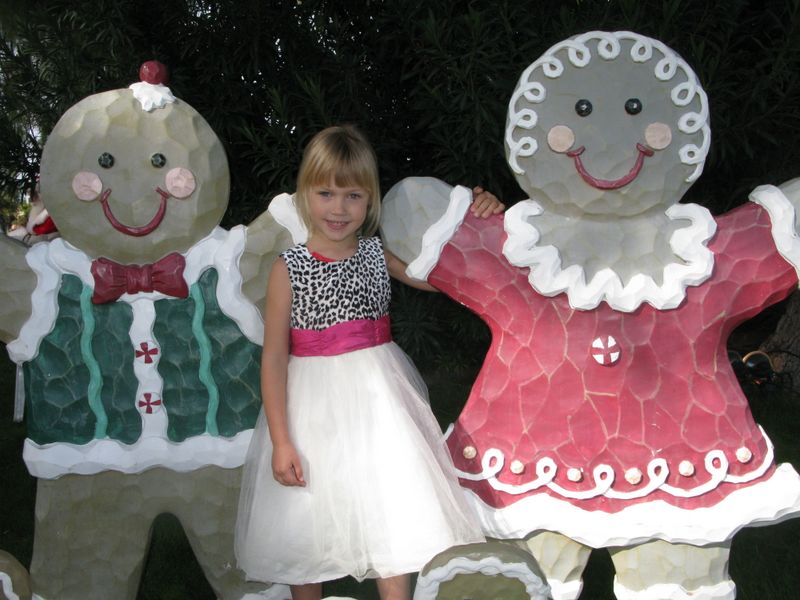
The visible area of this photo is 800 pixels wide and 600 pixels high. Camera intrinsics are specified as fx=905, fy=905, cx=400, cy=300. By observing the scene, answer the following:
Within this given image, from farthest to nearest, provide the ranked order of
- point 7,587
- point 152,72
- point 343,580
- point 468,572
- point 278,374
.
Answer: point 343,580, point 152,72, point 278,374, point 7,587, point 468,572

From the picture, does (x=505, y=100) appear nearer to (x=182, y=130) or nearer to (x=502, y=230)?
(x=502, y=230)

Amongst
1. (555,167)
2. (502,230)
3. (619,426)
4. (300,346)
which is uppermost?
(555,167)

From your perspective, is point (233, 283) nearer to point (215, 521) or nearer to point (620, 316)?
point (215, 521)

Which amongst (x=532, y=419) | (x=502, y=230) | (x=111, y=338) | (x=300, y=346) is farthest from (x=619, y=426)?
(x=111, y=338)

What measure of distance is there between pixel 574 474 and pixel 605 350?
287 mm

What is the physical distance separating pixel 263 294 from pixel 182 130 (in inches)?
16.8

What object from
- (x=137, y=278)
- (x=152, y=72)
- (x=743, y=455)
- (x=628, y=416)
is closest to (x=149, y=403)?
(x=137, y=278)

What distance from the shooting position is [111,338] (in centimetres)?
214

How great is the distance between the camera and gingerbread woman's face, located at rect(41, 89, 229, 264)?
207 centimetres

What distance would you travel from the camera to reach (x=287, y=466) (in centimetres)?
186

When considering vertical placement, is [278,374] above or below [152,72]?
below

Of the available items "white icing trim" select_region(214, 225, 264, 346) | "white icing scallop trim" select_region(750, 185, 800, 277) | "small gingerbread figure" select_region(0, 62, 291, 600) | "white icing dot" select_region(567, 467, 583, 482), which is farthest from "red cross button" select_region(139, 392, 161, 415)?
"white icing scallop trim" select_region(750, 185, 800, 277)

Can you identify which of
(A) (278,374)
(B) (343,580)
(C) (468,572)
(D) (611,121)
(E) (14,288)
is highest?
(D) (611,121)

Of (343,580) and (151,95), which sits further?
(343,580)
